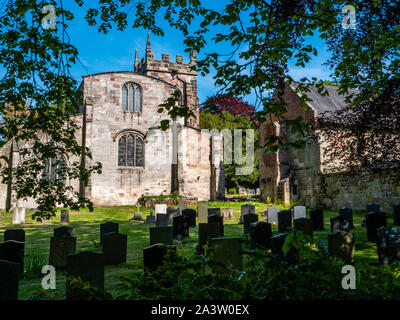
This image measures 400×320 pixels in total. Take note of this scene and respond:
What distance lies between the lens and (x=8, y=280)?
4043 mm

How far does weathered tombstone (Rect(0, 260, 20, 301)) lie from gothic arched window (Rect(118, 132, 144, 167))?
20.2m

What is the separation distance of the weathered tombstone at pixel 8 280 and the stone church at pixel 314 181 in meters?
13.0

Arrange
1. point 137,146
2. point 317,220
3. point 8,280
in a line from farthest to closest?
point 137,146
point 317,220
point 8,280

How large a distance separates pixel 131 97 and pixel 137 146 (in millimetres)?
4012

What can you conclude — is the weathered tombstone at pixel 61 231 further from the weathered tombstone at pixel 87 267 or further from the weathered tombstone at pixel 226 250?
the weathered tombstone at pixel 226 250

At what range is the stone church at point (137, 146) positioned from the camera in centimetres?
2319

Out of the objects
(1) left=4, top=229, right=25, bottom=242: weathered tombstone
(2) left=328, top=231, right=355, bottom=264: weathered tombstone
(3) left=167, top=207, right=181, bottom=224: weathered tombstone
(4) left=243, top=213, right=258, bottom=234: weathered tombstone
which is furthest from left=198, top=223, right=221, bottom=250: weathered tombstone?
(3) left=167, top=207, right=181, bottom=224: weathered tombstone

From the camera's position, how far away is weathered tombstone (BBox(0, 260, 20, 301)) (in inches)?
158

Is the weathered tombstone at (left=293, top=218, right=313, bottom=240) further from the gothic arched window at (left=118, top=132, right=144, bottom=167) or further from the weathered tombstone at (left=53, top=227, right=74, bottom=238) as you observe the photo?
the gothic arched window at (left=118, top=132, right=144, bottom=167)

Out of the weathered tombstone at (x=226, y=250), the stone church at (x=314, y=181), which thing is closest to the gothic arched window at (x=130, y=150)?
the stone church at (x=314, y=181)

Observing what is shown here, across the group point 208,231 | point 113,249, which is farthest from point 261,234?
point 113,249

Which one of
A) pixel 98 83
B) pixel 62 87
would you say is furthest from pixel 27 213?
pixel 62 87

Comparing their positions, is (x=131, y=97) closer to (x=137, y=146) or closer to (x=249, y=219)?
(x=137, y=146)
